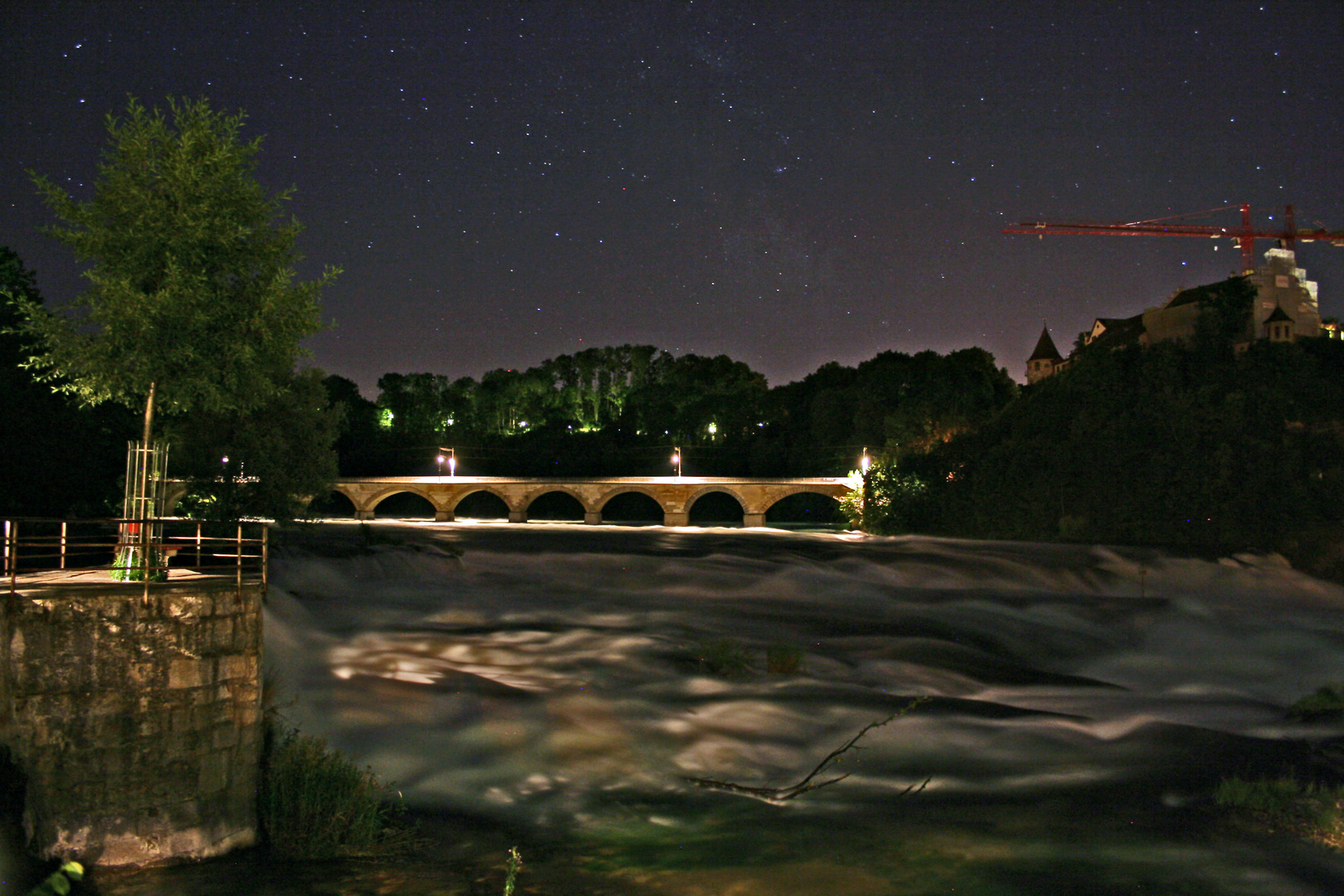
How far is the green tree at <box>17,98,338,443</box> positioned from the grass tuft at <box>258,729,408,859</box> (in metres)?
4.09

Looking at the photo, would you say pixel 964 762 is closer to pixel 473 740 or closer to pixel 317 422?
pixel 473 740

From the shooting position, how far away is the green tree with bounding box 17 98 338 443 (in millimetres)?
11250

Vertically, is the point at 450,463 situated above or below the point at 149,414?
above

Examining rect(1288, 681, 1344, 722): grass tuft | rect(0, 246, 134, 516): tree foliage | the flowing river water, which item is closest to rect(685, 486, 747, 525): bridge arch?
the flowing river water

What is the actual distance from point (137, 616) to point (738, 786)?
21.0 ft

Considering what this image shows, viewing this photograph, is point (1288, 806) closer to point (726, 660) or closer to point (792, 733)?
point (792, 733)

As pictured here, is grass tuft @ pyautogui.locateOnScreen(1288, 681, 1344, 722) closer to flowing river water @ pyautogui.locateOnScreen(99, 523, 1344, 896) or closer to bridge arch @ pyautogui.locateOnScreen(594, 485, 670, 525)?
flowing river water @ pyautogui.locateOnScreen(99, 523, 1344, 896)

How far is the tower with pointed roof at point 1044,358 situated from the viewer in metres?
90.1

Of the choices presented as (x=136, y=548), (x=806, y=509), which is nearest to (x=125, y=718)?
(x=136, y=548)

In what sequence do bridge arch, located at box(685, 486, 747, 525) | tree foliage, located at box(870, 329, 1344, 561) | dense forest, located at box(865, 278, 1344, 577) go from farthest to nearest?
bridge arch, located at box(685, 486, 747, 525) < tree foliage, located at box(870, 329, 1344, 561) < dense forest, located at box(865, 278, 1344, 577)

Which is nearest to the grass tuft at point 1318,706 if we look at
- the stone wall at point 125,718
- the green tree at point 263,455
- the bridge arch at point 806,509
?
the stone wall at point 125,718

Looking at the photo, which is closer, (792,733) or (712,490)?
(792,733)

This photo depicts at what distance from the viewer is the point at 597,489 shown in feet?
205

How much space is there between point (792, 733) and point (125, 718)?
796 cm
